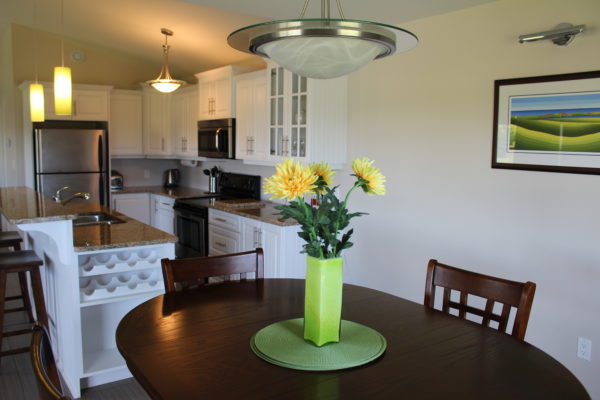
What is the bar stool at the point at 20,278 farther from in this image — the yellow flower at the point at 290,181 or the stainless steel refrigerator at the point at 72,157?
the yellow flower at the point at 290,181

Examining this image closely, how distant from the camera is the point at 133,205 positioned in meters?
6.21

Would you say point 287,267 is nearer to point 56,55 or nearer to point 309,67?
point 309,67

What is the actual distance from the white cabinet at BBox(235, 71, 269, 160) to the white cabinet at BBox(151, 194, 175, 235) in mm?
1326

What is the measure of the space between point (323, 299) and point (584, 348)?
189cm

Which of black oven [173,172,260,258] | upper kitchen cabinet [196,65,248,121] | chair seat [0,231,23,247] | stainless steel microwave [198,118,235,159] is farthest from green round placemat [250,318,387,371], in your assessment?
upper kitchen cabinet [196,65,248,121]

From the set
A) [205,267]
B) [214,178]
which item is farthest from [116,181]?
[205,267]

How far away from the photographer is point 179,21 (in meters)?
4.49

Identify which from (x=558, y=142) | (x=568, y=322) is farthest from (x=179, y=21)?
(x=568, y=322)

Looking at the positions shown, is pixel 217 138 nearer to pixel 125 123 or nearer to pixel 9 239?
pixel 125 123

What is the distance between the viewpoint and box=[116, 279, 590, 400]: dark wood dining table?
50.0 inches

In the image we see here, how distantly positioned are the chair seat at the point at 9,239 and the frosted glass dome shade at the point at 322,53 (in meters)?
3.16

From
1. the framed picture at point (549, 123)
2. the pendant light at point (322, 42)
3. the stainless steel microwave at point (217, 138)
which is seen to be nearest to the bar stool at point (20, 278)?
the stainless steel microwave at point (217, 138)

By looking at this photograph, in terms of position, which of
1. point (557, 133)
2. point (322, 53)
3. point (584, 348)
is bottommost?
point (584, 348)

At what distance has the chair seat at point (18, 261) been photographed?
2.89m
